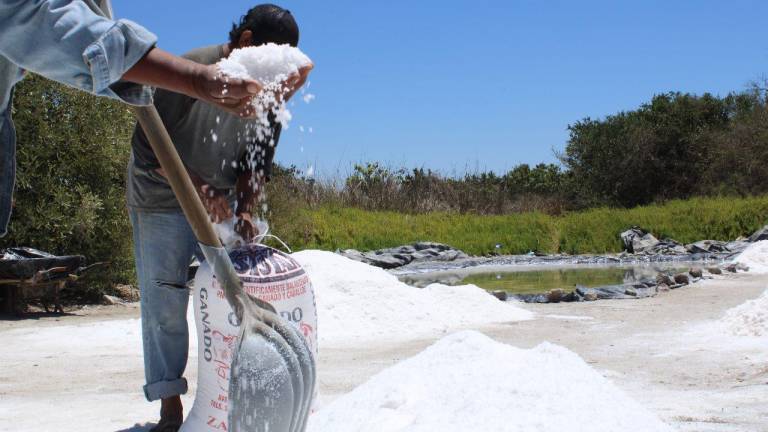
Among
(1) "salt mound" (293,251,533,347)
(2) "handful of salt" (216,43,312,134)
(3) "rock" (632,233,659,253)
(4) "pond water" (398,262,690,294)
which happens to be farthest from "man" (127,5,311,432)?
(3) "rock" (632,233,659,253)

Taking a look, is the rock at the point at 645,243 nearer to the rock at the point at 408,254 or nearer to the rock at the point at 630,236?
the rock at the point at 630,236

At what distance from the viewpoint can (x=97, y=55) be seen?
141 cm

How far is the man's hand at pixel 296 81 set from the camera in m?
2.02

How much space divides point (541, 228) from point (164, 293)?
16722 millimetres

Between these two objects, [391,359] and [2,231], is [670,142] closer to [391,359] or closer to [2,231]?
[391,359]

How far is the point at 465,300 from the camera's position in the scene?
7.43 meters

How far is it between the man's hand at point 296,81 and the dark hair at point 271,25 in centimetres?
67

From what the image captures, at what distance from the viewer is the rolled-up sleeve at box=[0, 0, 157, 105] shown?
4.67 ft

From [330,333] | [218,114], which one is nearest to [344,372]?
[330,333]

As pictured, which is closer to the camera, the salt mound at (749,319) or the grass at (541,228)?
the salt mound at (749,319)

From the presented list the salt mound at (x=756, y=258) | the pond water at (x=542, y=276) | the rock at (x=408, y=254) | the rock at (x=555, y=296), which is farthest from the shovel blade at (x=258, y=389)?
the rock at (x=408, y=254)

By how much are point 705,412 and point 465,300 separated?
167 inches

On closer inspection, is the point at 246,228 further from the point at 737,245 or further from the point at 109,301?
the point at 737,245

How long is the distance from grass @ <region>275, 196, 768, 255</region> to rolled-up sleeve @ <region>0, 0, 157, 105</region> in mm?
15120
